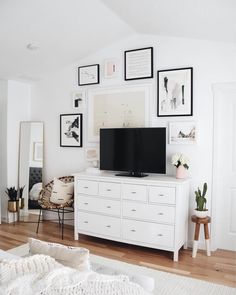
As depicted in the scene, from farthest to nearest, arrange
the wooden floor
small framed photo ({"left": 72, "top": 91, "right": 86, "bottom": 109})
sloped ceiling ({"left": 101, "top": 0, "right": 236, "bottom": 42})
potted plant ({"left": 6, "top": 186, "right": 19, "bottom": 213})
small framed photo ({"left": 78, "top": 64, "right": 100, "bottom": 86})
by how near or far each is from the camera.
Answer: potted plant ({"left": 6, "top": 186, "right": 19, "bottom": 213})
small framed photo ({"left": 72, "top": 91, "right": 86, "bottom": 109})
small framed photo ({"left": 78, "top": 64, "right": 100, "bottom": 86})
the wooden floor
sloped ceiling ({"left": 101, "top": 0, "right": 236, "bottom": 42})

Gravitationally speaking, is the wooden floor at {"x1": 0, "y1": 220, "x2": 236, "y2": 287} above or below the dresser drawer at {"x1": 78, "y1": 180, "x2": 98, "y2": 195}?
below

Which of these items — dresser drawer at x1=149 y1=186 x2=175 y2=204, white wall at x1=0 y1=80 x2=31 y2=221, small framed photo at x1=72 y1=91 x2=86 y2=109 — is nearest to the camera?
dresser drawer at x1=149 y1=186 x2=175 y2=204

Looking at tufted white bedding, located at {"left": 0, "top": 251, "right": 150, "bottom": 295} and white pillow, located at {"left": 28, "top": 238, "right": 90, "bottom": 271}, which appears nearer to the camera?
tufted white bedding, located at {"left": 0, "top": 251, "right": 150, "bottom": 295}

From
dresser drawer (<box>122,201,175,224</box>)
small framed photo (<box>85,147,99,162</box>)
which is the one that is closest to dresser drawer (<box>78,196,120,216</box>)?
dresser drawer (<box>122,201,175,224</box>)

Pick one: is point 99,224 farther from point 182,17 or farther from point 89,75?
point 182,17

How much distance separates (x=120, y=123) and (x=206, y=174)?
139 cm

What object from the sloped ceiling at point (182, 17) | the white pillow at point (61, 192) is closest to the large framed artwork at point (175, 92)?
the sloped ceiling at point (182, 17)

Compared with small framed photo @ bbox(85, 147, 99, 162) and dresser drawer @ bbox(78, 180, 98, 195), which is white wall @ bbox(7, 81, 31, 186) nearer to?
small framed photo @ bbox(85, 147, 99, 162)

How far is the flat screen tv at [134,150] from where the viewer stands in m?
3.51

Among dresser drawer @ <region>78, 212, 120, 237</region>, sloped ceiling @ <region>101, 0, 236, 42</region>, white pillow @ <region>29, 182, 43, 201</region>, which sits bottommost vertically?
dresser drawer @ <region>78, 212, 120, 237</region>

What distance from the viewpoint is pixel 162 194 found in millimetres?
3266

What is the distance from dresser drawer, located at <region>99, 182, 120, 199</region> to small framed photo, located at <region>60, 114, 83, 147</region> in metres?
1.04

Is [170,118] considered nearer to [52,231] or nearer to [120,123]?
[120,123]

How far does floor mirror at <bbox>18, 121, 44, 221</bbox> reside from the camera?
480 centimetres
